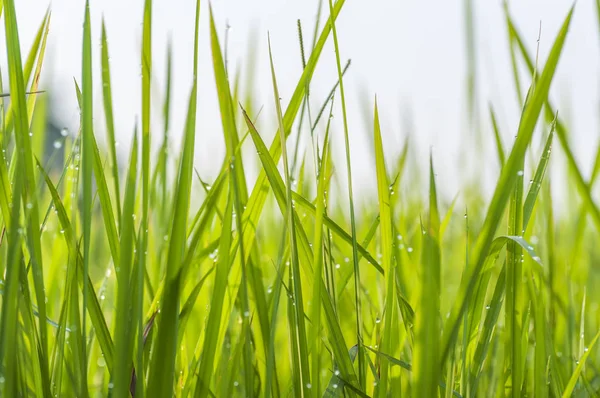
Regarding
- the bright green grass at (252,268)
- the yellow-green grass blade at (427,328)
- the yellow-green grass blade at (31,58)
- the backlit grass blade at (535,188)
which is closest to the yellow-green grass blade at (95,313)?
the bright green grass at (252,268)

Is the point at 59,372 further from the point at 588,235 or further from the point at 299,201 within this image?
the point at 588,235

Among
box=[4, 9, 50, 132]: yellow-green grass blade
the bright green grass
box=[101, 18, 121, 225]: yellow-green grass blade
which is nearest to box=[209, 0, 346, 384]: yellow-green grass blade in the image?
the bright green grass

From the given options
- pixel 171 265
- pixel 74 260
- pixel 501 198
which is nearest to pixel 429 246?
pixel 501 198

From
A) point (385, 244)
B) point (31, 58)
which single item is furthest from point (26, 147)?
point (385, 244)

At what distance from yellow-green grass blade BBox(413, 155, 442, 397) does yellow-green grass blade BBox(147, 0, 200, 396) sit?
0.15 metres

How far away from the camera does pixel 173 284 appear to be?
376 millimetres

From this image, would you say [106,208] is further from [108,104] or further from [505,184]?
[505,184]

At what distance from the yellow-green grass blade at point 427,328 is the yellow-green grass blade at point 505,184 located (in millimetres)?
20

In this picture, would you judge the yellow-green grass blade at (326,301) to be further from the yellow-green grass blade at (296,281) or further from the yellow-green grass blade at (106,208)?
the yellow-green grass blade at (106,208)

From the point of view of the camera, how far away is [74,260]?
0.47m

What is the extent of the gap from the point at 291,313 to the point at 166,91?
0.61ft

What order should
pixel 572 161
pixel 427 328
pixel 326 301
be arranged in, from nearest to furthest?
pixel 427 328
pixel 326 301
pixel 572 161

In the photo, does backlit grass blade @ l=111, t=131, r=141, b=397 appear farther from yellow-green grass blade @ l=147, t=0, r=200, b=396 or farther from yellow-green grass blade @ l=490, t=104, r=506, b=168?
yellow-green grass blade @ l=490, t=104, r=506, b=168

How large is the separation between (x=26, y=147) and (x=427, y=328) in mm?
307
